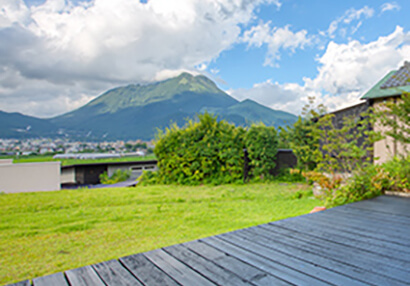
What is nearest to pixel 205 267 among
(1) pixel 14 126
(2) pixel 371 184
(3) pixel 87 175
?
(2) pixel 371 184

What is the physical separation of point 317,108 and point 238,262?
503 cm

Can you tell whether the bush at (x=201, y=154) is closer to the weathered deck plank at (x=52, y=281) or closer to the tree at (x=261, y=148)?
the tree at (x=261, y=148)

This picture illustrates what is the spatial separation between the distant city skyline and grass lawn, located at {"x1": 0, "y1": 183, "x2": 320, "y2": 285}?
2.92 m

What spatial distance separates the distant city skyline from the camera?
8766 mm

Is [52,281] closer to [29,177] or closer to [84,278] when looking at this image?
[84,278]

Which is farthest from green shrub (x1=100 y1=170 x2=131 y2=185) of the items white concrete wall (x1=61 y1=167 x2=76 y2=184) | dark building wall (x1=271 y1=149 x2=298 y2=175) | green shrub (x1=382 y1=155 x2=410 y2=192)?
green shrub (x1=382 y1=155 x2=410 y2=192)

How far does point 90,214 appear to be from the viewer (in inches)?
170

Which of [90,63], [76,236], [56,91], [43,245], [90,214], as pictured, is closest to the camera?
[43,245]

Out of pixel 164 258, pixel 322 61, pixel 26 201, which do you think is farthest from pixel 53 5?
pixel 322 61

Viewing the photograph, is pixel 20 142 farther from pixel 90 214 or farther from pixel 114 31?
pixel 114 31

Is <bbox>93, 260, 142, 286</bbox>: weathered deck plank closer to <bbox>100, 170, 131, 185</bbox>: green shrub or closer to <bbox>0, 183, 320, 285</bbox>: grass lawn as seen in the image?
<bbox>0, 183, 320, 285</bbox>: grass lawn

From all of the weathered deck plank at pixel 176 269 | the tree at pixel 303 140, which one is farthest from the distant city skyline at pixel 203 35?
the weathered deck plank at pixel 176 269

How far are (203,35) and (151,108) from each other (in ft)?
106

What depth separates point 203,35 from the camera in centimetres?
1616
